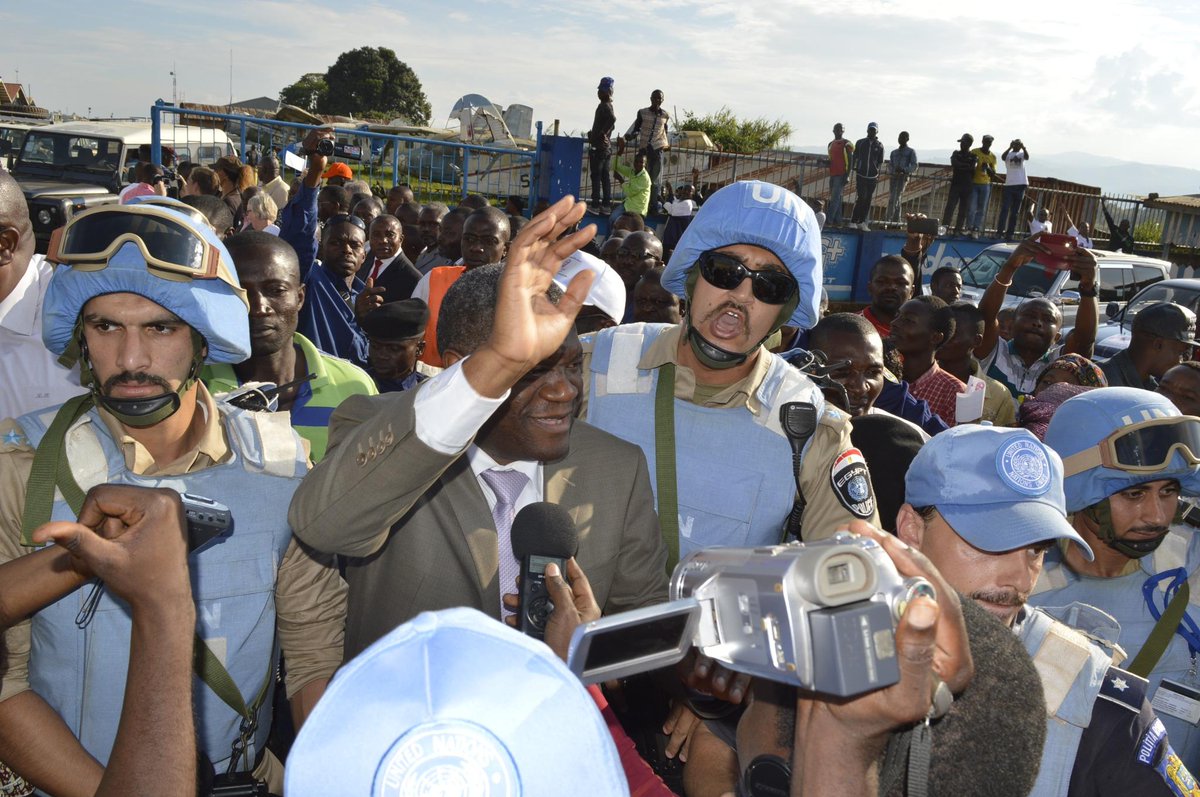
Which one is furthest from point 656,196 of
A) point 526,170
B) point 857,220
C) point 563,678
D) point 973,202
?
point 563,678

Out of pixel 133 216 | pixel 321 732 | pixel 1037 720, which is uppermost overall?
pixel 133 216

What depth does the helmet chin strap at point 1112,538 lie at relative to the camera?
3.06 metres

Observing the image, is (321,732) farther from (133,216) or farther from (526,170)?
(526,170)

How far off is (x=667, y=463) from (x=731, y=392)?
0.32 meters

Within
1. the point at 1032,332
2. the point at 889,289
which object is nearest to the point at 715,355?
the point at 889,289

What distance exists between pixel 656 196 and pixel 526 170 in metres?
2.44

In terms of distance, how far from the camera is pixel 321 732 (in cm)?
111

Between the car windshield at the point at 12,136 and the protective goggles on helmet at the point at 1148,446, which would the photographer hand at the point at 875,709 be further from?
the car windshield at the point at 12,136

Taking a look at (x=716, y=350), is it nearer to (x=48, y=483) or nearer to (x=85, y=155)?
(x=48, y=483)

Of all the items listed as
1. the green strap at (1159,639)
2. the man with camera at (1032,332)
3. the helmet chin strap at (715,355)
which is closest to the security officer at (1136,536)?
the green strap at (1159,639)

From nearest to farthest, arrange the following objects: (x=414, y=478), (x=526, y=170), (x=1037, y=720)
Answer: (x=1037, y=720) → (x=414, y=478) → (x=526, y=170)

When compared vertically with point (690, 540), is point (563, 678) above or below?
above

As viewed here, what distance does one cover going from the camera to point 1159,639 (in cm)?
299

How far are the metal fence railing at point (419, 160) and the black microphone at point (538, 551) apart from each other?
12.5 metres
